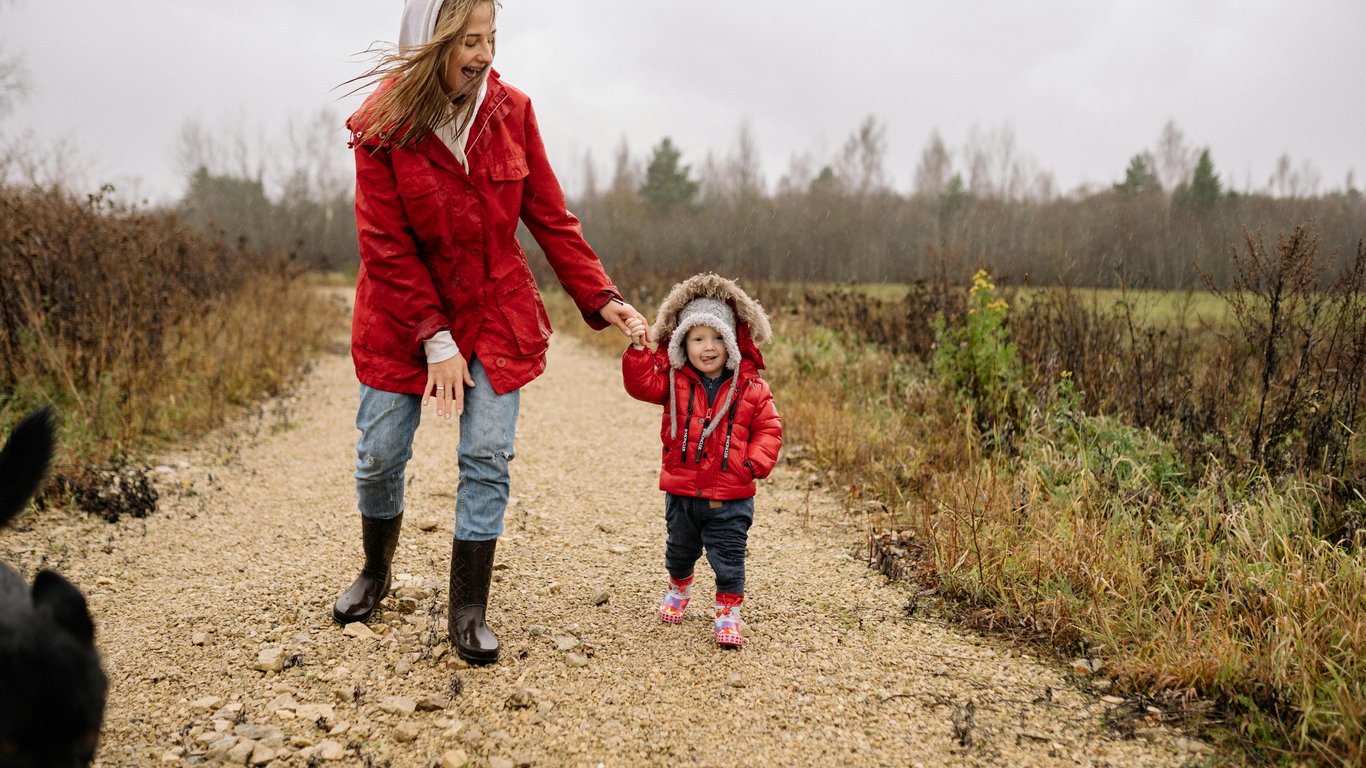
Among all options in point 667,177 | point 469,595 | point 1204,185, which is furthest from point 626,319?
point 667,177

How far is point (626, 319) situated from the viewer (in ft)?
10.1

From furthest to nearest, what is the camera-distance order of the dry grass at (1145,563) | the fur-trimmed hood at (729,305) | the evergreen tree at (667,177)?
the evergreen tree at (667,177) → the fur-trimmed hood at (729,305) → the dry grass at (1145,563)

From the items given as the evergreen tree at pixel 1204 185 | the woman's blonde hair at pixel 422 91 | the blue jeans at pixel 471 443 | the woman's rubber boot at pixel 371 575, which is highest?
the evergreen tree at pixel 1204 185

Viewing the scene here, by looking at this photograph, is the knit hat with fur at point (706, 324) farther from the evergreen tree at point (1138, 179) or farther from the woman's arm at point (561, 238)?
the evergreen tree at point (1138, 179)

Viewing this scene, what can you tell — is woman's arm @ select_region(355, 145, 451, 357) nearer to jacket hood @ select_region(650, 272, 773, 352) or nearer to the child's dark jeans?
jacket hood @ select_region(650, 272, 773, 352)

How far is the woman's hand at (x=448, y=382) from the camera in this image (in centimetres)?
276

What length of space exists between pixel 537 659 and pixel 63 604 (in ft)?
5.02

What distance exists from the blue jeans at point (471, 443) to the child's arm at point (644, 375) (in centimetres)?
42

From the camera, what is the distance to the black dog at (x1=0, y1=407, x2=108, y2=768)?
1508 mm

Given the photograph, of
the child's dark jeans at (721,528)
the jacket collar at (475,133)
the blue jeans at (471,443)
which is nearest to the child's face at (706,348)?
the child's dark jeans at (721,528)

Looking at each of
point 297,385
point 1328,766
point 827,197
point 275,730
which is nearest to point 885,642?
point 1328,766

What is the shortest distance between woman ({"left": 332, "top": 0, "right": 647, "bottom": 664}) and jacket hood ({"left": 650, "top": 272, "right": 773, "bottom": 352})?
0.74 ft

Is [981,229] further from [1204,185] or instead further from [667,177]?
[667,177]

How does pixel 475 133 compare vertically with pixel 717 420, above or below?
above
